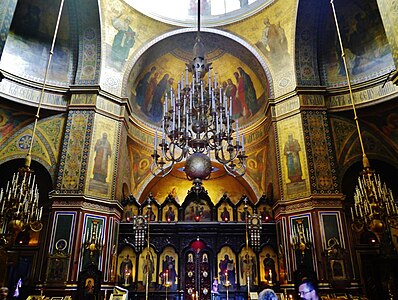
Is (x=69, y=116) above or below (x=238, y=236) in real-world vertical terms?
above

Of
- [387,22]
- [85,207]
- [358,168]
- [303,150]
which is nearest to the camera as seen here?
[387,22]

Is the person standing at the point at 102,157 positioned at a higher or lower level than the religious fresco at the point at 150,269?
higher

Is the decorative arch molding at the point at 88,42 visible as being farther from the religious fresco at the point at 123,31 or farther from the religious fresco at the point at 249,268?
the religious fresco at the point at 249,268

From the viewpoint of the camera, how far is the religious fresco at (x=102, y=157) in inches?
492

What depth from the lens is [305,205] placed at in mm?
12078

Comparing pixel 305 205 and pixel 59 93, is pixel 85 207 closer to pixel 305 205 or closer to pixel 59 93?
pixel 59 93

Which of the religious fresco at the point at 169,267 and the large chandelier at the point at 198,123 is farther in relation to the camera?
the religious fresco at the point at 169,267

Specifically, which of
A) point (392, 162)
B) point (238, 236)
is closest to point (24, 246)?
point (238, 236)

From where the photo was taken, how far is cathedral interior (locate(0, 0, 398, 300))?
37.3 feet

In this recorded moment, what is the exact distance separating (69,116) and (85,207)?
3.69 m

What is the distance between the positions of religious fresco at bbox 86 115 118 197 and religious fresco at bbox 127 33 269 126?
2775mm

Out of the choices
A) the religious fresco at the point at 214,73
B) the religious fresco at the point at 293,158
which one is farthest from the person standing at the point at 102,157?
the religious fresco at the point at 293,158

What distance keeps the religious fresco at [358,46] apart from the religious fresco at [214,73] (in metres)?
2.91

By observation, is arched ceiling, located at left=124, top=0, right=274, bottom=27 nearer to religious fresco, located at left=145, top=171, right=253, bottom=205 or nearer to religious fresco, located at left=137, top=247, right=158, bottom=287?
religious fresco, located at left=145, top=171, right=253, bottom=205
